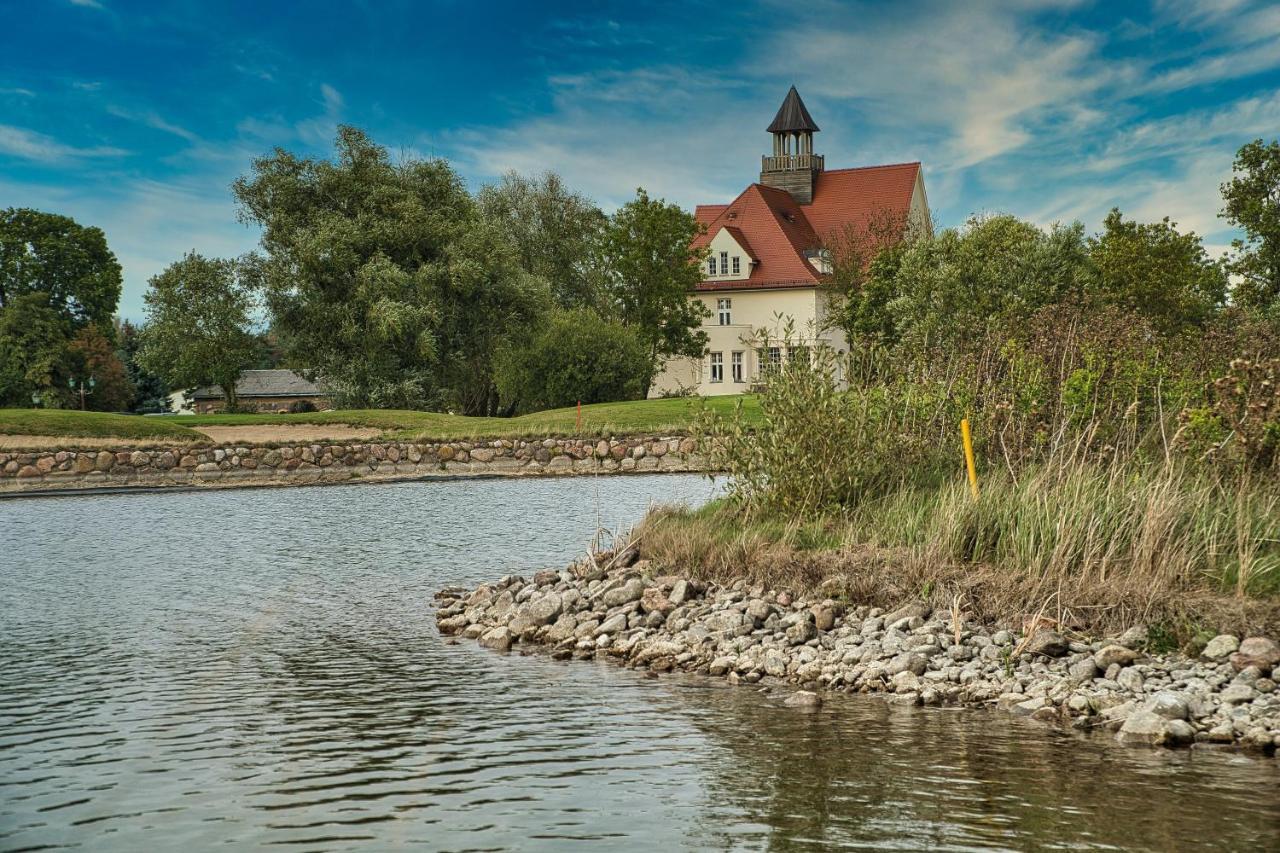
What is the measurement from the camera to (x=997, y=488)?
455 inches

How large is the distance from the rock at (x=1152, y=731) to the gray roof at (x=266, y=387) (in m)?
89.3

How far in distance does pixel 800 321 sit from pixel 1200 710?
55.7 metres

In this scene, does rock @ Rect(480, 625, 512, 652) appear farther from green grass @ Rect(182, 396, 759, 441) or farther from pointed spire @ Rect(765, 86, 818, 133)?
pointed spire @ Rect(765, 86, 818, 133)

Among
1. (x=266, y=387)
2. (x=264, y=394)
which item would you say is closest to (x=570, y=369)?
(x=264, y=394)

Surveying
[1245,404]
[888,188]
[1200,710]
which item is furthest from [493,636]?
[888,188]

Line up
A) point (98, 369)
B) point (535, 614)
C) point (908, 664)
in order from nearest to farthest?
point (908, 664) → point (535, 614) → point (98, 369)

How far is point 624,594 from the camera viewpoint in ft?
38.3

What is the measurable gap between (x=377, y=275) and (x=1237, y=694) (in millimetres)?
39043

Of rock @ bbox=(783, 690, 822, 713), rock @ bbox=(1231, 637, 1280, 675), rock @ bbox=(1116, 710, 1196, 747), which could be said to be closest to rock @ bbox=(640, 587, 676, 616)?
rock @ bbox=(783, 690, 822, 713)

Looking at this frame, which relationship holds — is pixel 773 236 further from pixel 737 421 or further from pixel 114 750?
pixel 114 750

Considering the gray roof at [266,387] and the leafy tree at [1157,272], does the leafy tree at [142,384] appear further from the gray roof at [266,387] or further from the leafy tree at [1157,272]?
the leafy tree at [1157,272]

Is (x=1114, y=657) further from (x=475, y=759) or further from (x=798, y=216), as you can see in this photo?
(x=798, y=216)

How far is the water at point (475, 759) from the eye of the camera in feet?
20.6

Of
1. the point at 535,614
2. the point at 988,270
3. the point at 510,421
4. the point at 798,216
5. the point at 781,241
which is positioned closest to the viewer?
the point at 535,614
